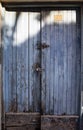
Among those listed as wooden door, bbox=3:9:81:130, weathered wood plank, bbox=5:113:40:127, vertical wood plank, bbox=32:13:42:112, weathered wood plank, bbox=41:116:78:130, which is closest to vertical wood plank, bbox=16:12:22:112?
wooden door, bbox=3:9:81:130

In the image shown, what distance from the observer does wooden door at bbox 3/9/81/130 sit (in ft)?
18.2

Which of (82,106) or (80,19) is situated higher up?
(80,19)

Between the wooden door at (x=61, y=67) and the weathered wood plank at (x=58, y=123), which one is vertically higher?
the wooden door at (x=61, y=67)

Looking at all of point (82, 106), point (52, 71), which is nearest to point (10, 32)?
point (52, 71)

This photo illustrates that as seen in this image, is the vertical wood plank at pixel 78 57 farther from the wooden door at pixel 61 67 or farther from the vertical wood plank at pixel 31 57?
the vertical wood plank at pixel 31 57

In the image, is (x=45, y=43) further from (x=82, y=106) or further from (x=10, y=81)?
(x=82, y=106)

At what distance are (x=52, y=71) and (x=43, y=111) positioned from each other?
2.42ft

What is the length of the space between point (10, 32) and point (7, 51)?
35cm

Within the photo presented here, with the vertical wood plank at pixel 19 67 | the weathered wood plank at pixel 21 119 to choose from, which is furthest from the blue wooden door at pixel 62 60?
the vertical wood plank at pixel 19 67

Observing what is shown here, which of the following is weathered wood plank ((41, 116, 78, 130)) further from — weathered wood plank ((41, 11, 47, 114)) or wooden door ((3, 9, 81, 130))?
weathered wood plank ((41, 11, 47, 114))

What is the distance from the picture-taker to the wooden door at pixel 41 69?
5.55 m

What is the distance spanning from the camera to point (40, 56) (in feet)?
18.4

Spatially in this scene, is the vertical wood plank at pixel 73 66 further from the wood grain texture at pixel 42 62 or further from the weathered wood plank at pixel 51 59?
the weathered wood plank at pixel 51 59

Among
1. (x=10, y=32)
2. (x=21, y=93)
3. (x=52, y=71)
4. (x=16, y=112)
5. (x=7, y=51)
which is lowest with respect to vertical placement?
(x=16, y=112)
